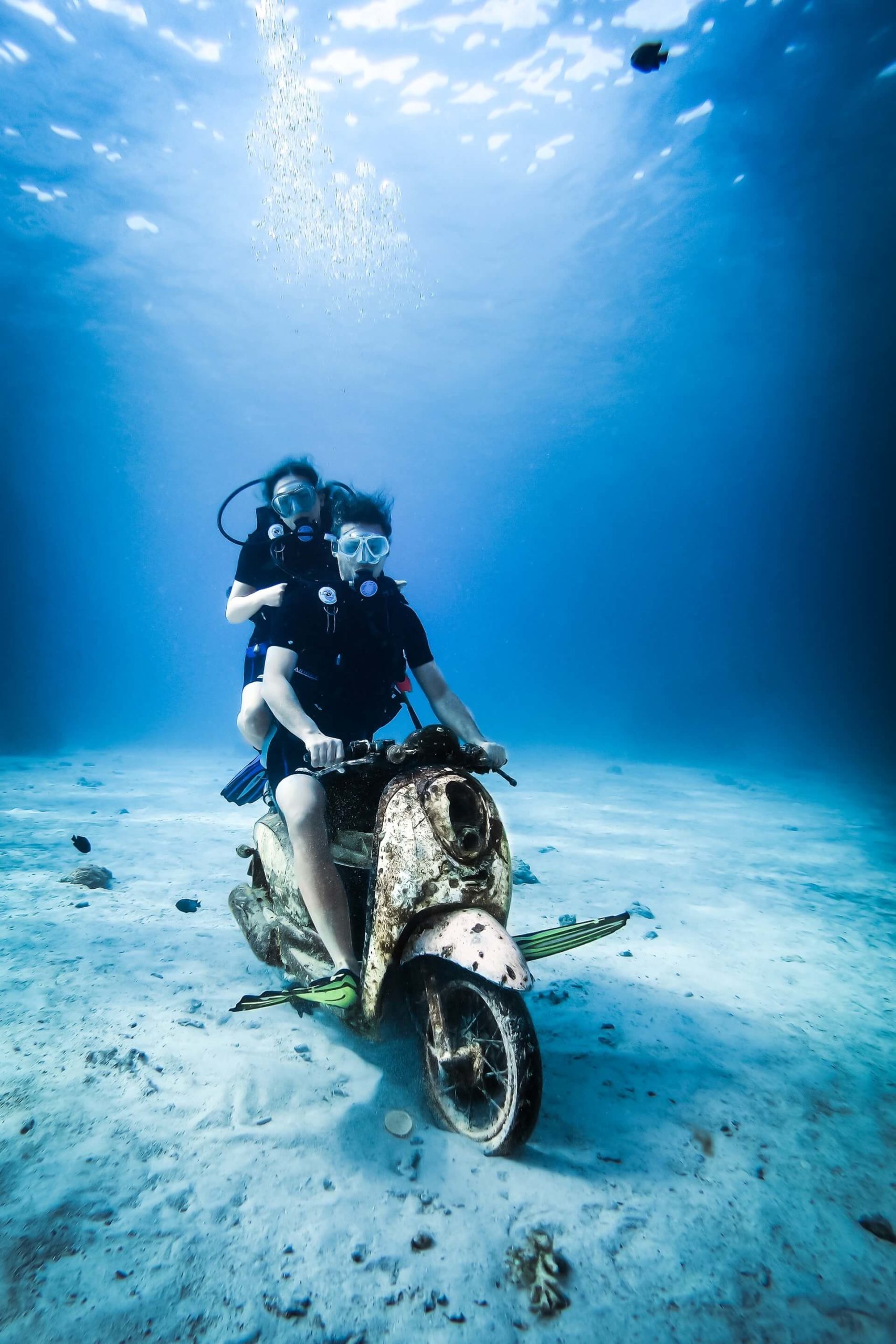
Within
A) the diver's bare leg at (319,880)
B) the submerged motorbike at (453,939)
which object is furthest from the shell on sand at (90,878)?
the submerged motorbike at (453,939)

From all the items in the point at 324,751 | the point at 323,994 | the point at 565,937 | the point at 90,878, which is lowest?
the point at 90,878

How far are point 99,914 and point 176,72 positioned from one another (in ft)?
65.2

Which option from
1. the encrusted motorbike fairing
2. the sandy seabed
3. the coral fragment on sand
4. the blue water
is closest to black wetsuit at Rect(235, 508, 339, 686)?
the encrusted motorbike fairing

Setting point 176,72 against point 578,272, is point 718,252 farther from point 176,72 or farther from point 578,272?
point 176,72

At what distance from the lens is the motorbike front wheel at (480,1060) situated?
166 centimetres

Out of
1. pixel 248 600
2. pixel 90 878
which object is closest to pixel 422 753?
pixel 248 600

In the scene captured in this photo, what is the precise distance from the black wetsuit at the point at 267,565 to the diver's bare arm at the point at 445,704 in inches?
34.9

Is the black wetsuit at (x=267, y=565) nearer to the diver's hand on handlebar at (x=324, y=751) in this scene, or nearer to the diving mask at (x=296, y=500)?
the diving mask at (x=296, y=500)

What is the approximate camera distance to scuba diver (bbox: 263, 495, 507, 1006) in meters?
2.59

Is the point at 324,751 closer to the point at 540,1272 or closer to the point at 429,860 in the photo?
the point at 429,860

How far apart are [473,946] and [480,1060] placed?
49 cm

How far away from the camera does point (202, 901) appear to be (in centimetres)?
449

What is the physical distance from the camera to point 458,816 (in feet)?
6.72

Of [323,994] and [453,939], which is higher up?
[453,939]
